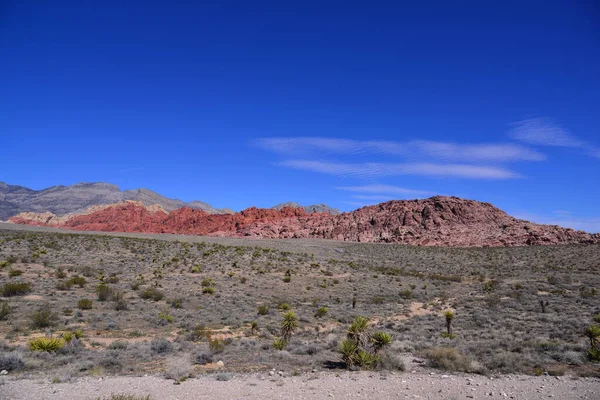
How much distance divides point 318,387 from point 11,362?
754cm

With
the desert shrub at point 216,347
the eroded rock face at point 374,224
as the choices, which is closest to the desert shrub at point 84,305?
the desert shrub at point 216,347

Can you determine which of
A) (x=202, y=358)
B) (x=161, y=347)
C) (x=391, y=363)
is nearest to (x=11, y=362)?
(x=161, y=347)

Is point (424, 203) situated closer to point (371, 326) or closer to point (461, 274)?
point (461, 274)

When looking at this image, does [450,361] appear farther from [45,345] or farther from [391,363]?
[45,345]

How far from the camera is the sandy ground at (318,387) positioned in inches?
321

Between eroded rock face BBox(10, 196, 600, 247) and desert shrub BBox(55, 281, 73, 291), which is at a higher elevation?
eroded rock face BBox(10, 196, 600, 247)

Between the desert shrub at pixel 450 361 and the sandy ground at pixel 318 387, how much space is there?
605 mm

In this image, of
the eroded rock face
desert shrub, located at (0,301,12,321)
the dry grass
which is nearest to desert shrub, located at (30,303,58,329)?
the dry grass

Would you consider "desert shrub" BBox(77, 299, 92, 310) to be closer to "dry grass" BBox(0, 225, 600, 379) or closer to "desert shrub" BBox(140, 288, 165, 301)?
"dry grass" BBox(0, 225, 600, 379)

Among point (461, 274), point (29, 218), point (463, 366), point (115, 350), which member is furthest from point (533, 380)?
point (29, 218)

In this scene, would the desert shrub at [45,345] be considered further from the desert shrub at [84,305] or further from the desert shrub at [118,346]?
the desert shrub at [84,305]

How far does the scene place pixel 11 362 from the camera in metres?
9.48

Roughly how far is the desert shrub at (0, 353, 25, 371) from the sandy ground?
2.71 feet

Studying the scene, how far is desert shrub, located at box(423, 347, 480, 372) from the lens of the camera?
10312mm
